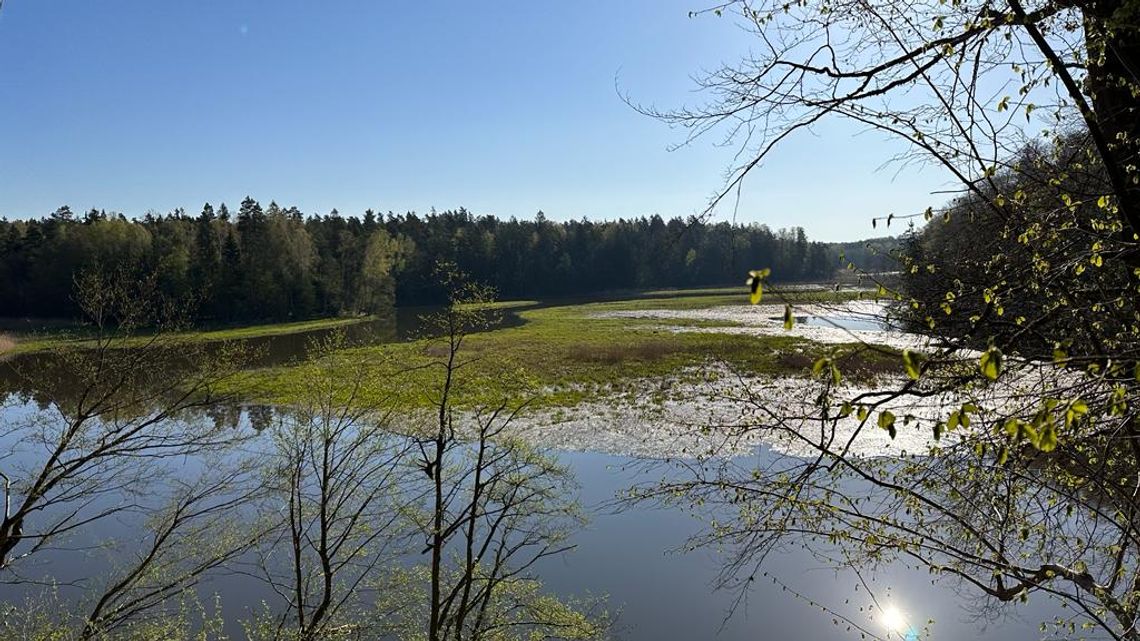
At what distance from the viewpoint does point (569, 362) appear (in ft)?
97.9

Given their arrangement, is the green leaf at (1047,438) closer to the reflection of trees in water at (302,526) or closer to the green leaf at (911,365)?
the green leaf at (911,365)

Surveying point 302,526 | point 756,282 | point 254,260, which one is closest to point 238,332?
point 254,260

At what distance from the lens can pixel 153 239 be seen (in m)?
60.9

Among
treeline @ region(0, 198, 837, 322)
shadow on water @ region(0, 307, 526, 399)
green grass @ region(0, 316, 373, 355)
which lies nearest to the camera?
shadow on water @ region(0, 307, 526, 399)

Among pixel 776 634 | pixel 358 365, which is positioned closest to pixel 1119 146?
pixel 776 634

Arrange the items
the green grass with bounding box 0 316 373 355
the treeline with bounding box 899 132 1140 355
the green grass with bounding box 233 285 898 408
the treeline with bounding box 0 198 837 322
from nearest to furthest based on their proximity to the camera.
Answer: the treeline with bounding box 899 132 1140 355 < the green grass with bounding box 233 285 898 408 < the green grass with bounding box 0 316 373 355 < the treeline with bounding box 0 198 837 322

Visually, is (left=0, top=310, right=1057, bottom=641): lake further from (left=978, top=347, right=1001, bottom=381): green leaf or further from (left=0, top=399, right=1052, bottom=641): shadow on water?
(left=978, top=347, right=1001, bottom=381): green leaf

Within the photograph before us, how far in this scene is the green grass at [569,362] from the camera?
58.3 feet

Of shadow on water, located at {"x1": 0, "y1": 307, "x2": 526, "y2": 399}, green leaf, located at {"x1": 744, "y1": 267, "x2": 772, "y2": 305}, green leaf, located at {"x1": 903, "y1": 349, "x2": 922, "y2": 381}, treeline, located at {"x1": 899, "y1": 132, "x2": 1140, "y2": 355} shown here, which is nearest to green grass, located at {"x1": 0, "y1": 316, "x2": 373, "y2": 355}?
shadow on water, located at {"x1": 0, "y1": 307, "x2": 526, "y2": 399}

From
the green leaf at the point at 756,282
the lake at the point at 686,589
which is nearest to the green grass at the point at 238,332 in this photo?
the lake at the point at 686,589

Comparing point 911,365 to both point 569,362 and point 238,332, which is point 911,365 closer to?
point 569,362

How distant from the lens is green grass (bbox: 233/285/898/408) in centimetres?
1777

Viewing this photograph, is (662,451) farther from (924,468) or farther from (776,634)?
(924,468)

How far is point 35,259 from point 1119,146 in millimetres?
79476
